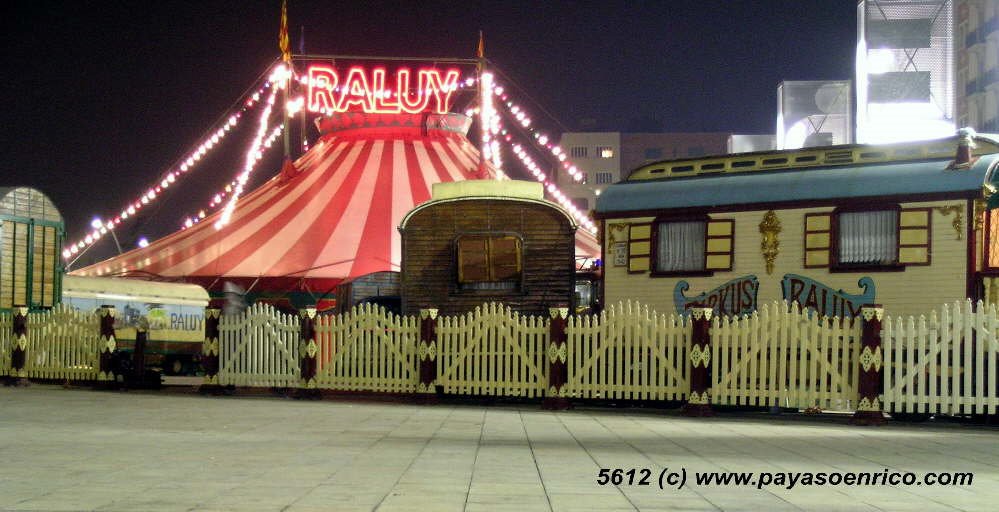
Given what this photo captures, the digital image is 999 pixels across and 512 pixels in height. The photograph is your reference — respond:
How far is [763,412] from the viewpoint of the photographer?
17656 millimetres

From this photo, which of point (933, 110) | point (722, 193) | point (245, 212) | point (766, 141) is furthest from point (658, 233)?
point (766, 141)

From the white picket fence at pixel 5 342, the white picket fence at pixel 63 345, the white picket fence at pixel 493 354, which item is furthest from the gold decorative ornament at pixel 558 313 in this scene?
the white picket fence at pixel 5 342

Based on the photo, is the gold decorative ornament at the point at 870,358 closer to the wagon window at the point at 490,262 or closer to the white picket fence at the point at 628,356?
the white picket fence at the point at 628,356

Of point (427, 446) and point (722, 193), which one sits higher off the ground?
point (722, 193)

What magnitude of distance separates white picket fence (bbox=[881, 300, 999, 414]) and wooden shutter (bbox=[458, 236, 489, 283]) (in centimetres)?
854

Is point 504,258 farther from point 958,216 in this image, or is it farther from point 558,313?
point 958,216

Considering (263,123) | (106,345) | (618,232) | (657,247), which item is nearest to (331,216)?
(263,123)

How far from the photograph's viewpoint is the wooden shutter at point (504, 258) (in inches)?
870

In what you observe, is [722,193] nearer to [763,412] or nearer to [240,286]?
[763,412]

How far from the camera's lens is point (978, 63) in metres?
56.4

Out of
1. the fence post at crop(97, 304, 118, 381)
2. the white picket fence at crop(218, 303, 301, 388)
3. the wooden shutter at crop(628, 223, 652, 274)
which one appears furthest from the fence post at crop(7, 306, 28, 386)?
the wooden shutter at crop(628, 223, 652, 274)

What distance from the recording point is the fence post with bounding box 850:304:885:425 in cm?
1577

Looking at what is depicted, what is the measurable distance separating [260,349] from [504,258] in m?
5.11

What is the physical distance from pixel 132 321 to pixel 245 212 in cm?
658
